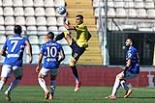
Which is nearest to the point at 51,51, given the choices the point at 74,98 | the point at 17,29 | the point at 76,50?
the point at 74,98

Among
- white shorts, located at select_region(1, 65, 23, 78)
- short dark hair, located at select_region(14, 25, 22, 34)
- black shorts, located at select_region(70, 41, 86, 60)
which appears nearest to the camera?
white shorts, located at select_region(1, 65, 23, 78)

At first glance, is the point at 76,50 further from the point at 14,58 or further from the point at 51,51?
the point at 14,58

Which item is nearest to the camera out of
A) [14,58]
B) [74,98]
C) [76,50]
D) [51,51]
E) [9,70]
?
[9,70]

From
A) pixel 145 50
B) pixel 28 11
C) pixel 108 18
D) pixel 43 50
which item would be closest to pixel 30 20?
pixel 28 11

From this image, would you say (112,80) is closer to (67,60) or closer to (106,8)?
(67,60)

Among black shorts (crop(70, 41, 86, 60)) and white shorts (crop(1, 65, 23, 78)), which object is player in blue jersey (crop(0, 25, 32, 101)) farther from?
black shorts (crop(70, 41, 86, 60))

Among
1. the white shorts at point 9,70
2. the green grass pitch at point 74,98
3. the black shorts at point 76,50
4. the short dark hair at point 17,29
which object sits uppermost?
the short dark hair at point 17,29

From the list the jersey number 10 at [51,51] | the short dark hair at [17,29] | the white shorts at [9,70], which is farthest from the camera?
the jersey number 10 at [51,51]

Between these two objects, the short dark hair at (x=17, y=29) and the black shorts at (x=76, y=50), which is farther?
the black shorts at (x=76, y=50)

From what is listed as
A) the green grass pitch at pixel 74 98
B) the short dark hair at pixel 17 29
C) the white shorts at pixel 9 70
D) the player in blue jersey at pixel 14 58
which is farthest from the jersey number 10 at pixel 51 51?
the white shorts at pixel 9 70

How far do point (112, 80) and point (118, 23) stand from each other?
5519mm

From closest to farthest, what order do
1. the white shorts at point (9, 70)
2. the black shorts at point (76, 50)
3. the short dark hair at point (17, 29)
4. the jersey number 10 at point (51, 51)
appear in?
1. the white shorts at point (9, 70)
2. the short dark hair at point (17, 29)
3. the jersey number 10 at point (51, 51)
4. the black shorts at point (76, 50)

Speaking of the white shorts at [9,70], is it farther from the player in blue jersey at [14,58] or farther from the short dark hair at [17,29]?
the short dark hair at [17,29]

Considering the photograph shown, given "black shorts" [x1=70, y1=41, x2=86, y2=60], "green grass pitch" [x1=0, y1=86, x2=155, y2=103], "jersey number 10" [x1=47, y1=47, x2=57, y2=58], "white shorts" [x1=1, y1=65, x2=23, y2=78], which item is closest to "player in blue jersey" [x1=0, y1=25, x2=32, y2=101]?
"white shorts" [x1=1, y1=65, x2=23, y2=78]
